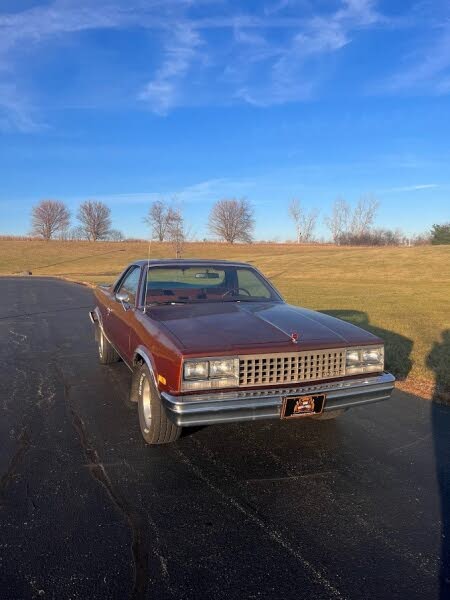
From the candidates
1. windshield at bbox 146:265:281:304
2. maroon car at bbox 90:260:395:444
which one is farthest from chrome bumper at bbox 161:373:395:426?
windshield at bbox 146:265:281:304

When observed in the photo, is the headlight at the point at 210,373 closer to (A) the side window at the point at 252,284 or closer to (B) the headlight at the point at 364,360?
(B) the headlight at the point at 364,360

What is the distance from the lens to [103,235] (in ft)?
354

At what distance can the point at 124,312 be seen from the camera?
4.91 meters

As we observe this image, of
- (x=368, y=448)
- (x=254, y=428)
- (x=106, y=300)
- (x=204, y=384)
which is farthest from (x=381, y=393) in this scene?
(x=106, y=300)

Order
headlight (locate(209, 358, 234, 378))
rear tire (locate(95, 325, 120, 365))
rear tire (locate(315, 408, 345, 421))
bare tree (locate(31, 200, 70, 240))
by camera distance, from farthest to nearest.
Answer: bare tree (locate(31, 200, 70, 240)), rear tire (locate(95, 325, 120, 365)), rear tire (locate(315, 408, 345, 421)), headlight (locate(209, 358, 234, 378))

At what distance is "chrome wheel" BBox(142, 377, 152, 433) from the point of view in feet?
12.6

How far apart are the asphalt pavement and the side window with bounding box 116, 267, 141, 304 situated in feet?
3.89

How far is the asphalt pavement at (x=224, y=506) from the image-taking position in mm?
2295

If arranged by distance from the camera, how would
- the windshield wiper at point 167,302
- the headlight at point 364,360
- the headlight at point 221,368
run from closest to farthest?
1. the headlight at point 221,368
2. the headlight at point 364,360
3. the windshield wiper at point 167,302

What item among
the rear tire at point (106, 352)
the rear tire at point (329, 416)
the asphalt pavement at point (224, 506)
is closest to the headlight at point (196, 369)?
the asphalt pavement at point (224, 506)

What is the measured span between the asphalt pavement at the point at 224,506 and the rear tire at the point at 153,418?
0.43ft

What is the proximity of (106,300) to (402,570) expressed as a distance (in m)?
4.71

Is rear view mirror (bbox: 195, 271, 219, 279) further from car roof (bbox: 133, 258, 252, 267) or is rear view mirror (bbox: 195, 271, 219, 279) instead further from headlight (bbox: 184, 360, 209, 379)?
headlight (bbox: 184, 360, 209, 379)

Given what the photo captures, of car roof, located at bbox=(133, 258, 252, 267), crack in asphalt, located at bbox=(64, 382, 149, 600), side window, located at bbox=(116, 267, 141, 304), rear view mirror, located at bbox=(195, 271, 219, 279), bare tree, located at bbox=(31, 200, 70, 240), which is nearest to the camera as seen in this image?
crack in asphalt, located at bbox=(64, 382, 149, 600)
